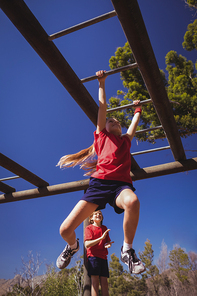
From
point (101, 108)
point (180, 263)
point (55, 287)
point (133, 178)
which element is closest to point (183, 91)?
point (133, 178)

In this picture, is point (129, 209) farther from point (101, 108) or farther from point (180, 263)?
point (180, 263)

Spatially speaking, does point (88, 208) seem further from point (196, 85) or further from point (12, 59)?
point (12, 59)

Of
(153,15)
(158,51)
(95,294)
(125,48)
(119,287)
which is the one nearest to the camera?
(95,294)

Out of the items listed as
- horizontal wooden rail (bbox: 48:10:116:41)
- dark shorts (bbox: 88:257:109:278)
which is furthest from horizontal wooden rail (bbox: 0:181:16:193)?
horizontal wooden rail (bbox: 48:10:116:41)

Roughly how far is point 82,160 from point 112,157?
0.95 metres

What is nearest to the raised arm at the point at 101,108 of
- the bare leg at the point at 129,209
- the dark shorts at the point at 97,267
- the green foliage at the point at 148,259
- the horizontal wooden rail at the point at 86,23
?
the horizontal wooden rail at the point at 86,23

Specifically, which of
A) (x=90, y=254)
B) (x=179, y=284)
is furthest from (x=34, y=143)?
(x=90, y=254)

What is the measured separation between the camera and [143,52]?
2.01 m

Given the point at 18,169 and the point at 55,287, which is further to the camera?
the point at 55,287

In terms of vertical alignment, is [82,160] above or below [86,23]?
below

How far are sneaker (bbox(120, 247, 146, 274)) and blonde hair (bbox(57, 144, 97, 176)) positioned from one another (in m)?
1.35

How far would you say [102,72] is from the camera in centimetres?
222

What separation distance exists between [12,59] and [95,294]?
22.1 m

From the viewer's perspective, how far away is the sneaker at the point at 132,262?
4.81 ft
